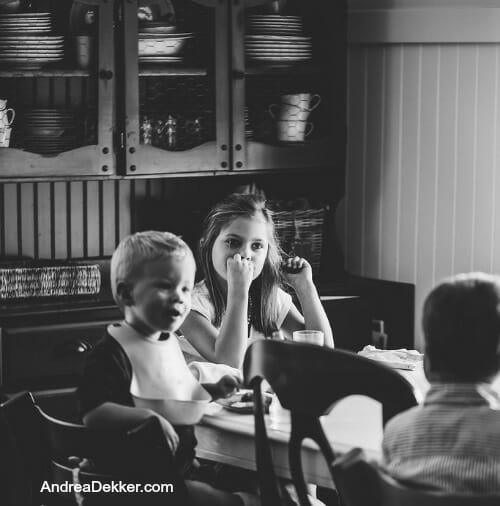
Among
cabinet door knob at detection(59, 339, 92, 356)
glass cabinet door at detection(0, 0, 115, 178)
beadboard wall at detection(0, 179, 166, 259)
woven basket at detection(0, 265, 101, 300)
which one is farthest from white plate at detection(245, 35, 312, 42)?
cabinet door knob at detection(59, 339, 92, 356)

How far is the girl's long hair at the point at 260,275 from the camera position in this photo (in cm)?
285

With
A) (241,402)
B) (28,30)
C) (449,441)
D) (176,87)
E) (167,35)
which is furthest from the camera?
(176,87)

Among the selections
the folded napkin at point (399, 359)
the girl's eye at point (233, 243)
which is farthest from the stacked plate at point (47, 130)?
the folded napkin at point (399, 359)

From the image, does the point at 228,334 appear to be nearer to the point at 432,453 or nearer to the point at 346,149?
the point at 432,453

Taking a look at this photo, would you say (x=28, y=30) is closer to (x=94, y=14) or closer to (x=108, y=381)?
(x=94, y=14)

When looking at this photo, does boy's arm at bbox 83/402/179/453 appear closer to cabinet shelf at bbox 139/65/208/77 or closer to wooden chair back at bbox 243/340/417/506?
wooden chair back at bbox 243/340/417/506

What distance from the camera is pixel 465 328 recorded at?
1540mm

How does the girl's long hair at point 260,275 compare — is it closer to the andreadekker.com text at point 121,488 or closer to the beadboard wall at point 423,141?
the andreadekker.com text at point 121,488

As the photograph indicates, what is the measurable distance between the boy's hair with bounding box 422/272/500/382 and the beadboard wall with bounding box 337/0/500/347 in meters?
2.40

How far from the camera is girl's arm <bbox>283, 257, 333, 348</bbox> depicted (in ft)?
9.68

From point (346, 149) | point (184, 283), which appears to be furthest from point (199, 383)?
point (346, 149)

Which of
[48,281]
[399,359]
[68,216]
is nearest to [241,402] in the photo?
[399,359]

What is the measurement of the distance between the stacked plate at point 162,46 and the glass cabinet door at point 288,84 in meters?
0.19

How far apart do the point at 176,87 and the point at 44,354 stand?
1061mm
